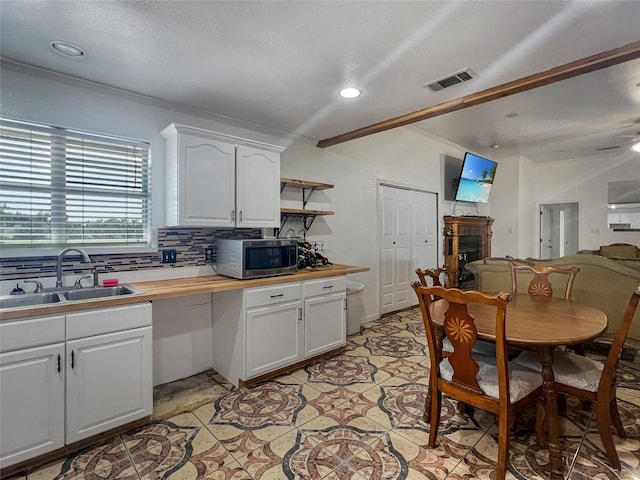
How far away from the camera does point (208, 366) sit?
3.02m

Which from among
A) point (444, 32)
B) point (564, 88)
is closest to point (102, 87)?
point (444, 32)

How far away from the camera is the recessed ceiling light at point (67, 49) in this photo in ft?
6.23

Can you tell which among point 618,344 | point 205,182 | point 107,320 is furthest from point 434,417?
point 205,182

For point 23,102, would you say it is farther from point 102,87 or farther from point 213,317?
point 213,317

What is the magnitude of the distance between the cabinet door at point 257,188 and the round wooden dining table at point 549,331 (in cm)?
169

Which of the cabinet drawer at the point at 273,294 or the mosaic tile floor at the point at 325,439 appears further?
the cabinet drawer at the point at 273,294

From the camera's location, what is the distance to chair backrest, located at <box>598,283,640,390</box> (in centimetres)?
158

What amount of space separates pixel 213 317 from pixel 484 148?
515 cm

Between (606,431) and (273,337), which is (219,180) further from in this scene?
(606,431)

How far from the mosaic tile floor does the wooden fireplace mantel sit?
9.01 ft


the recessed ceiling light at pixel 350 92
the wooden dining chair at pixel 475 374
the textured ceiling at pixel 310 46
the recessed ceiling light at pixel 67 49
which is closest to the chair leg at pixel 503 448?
the wooden dining chair at pixel 475 374

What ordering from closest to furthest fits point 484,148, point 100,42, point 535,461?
point 535,461, point 100,42, point 484,148

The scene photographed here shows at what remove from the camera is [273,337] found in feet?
9.06

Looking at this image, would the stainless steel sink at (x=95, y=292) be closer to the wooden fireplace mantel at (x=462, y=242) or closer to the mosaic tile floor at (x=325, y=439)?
the mosaic tile floor at (x=325, y=439)
